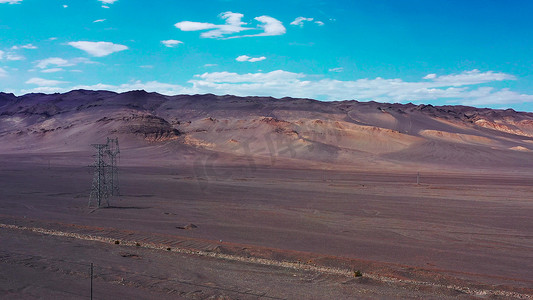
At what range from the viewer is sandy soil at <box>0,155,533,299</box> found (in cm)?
991

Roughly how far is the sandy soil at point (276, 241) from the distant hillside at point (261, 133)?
105 feet

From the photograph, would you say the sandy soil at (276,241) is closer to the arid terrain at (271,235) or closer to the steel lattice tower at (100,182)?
the arid terrain at (271,235)

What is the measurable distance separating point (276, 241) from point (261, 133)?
63836 mm

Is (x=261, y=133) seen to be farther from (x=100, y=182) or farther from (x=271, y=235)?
(x=271, y=235)

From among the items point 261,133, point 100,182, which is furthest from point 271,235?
point 261,133

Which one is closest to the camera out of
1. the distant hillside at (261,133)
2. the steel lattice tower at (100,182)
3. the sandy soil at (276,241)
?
the sandy soil at (276,241)

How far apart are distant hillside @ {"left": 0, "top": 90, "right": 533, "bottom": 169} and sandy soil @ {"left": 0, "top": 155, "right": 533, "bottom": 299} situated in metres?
32.1

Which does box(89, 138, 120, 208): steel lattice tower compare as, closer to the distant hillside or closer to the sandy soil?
the sandy soil

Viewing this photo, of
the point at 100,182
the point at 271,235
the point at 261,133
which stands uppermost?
the point at 261,133

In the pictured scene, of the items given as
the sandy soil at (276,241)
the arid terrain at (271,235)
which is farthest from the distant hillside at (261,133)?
the sandy soil at (276,241)

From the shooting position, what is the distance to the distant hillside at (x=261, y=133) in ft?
217

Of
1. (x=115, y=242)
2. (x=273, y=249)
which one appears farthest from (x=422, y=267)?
(x=115, y=242)

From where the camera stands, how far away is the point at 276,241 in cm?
1600

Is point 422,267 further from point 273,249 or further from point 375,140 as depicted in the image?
point 375,140
